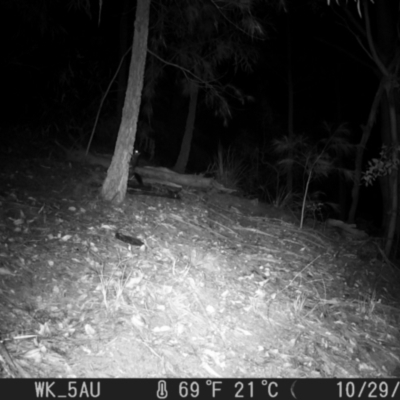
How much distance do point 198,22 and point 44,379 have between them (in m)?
6.76

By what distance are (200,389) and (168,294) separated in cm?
122

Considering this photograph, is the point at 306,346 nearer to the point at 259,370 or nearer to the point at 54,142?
the point at 259,370

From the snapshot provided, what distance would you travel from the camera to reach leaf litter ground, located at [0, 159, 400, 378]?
3685 mm

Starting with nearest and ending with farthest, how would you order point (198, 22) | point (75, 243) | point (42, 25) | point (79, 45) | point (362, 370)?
point (362, 370), point (75, 243), point (42, 25), point (198, 22), point (79, 45)

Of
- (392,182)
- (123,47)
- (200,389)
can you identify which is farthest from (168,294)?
(123,47)

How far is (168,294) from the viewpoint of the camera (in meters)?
4.57

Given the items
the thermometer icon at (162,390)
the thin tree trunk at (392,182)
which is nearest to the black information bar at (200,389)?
the thermometer icon at (162,390)

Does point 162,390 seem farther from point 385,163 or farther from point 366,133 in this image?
point 366,133

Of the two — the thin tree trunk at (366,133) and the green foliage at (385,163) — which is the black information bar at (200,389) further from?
the thin tree trunk at (366,133)

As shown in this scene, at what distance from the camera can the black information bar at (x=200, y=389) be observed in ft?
10.6

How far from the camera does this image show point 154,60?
845 centimetres

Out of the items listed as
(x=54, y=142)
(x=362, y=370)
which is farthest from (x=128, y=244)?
(x=54, y=142)

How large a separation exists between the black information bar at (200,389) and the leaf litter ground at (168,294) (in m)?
0.07

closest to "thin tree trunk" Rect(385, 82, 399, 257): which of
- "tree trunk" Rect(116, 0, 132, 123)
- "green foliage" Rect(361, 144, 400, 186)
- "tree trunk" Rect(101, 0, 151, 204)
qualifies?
"green foliage" Rect(361, 144, 400, 186)
